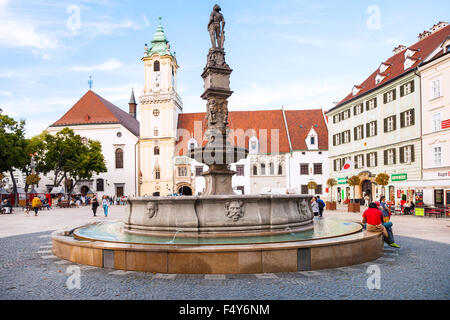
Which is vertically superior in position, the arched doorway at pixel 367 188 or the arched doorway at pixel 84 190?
the arched doorway at pixel 367 188

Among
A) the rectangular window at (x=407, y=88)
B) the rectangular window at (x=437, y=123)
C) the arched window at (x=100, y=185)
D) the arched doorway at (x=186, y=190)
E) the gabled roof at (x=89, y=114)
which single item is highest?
the gabled roof at (x=89, y=114)

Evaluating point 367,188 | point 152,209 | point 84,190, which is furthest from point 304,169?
point 152,209

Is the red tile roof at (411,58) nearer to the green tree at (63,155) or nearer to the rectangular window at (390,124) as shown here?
the rectangular window at (390,124)

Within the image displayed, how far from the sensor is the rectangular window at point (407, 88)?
2958 centimetres

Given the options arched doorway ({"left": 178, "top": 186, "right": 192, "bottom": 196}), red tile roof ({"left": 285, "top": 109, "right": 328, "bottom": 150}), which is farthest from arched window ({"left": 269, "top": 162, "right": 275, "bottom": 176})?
arched doorway ({"left": 178, "top": 186, "right": 192, "bottom": 196})

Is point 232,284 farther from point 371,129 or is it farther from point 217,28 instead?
point 371,129

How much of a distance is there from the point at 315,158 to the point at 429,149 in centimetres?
2150

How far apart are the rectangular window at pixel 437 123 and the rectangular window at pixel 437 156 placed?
143 centimetres

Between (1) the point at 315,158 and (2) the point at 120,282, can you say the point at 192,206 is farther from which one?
(1) the point at 315,158

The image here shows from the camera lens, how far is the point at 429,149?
89.6 feet

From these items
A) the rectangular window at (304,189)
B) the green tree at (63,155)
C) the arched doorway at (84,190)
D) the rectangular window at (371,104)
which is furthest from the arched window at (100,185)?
the rectangular window at (371,104)

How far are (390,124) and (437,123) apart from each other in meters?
5.54

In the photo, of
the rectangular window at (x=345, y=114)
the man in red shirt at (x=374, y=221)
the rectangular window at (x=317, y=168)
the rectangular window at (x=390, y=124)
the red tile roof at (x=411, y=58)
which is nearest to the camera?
the man in red shirt at (x=374, y=221)
